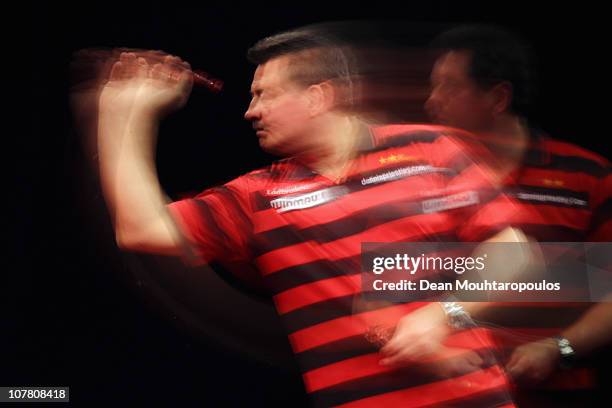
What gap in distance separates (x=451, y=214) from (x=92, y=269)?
2.69 ft

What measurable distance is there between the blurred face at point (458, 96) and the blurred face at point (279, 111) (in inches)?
14.5

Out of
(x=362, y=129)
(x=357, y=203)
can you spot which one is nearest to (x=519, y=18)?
(x=362, y=129)

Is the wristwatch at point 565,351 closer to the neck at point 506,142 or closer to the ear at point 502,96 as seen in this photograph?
the neck at point 506,142

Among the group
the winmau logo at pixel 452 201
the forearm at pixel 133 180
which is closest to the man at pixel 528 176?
the winmau logo at pixel 452 201

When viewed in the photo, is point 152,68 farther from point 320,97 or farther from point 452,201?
point 452,201

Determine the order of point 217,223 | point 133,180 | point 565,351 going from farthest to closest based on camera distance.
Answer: point 565,351 < point 217,223 < point 133,180

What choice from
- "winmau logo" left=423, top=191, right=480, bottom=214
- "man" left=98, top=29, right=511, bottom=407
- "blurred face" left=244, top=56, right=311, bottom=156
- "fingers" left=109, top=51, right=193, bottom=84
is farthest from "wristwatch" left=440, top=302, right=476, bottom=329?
"fingers" left=109, top=51, right=193, bottom=84

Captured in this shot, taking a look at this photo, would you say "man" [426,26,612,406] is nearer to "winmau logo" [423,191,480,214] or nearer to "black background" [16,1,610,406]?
"winmau logo" [423,191,480,214]

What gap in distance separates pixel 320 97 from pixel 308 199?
0.22 meters

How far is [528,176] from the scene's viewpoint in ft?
6.50

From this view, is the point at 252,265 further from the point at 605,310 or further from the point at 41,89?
the point at 605,310

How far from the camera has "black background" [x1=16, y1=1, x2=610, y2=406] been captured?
1.94m

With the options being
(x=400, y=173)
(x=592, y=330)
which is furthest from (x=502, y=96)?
(x=592, y=330)

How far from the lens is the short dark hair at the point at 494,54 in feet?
→ 6.75
